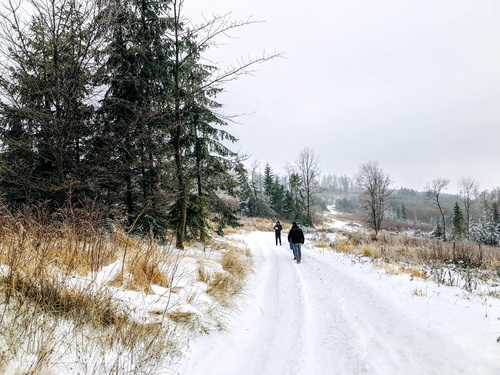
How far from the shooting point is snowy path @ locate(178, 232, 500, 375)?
3131 mm

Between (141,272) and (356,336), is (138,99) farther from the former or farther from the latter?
(356,336)

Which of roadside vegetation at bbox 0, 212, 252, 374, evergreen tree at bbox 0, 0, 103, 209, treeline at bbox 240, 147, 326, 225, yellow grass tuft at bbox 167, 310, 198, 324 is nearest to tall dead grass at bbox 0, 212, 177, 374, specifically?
roadside vegetation at bbox 0, 212, 252, 374

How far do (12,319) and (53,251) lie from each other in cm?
131

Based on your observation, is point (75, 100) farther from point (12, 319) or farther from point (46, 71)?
point (12, 319)

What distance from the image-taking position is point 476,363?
3.04 m

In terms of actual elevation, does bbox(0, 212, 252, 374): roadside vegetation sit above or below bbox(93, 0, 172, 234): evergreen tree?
below

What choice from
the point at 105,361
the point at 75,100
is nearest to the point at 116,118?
the point at 75,100

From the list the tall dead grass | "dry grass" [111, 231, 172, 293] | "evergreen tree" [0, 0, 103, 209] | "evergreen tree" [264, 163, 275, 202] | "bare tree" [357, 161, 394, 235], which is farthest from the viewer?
"evergreen tree" [264, 163, 275, 202]

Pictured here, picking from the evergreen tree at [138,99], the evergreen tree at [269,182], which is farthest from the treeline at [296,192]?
the evergreen tree at [138,99]

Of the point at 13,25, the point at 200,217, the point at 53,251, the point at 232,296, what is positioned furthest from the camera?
the point at 200,217

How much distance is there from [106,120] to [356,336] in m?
8.40

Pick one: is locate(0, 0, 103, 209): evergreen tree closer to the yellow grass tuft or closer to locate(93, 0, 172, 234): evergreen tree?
locate(93, 0, 172, 234): evergreen tree

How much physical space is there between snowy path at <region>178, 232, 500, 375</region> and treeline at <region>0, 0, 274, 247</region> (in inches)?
88.5

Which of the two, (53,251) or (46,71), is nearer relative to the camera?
(53,251)
